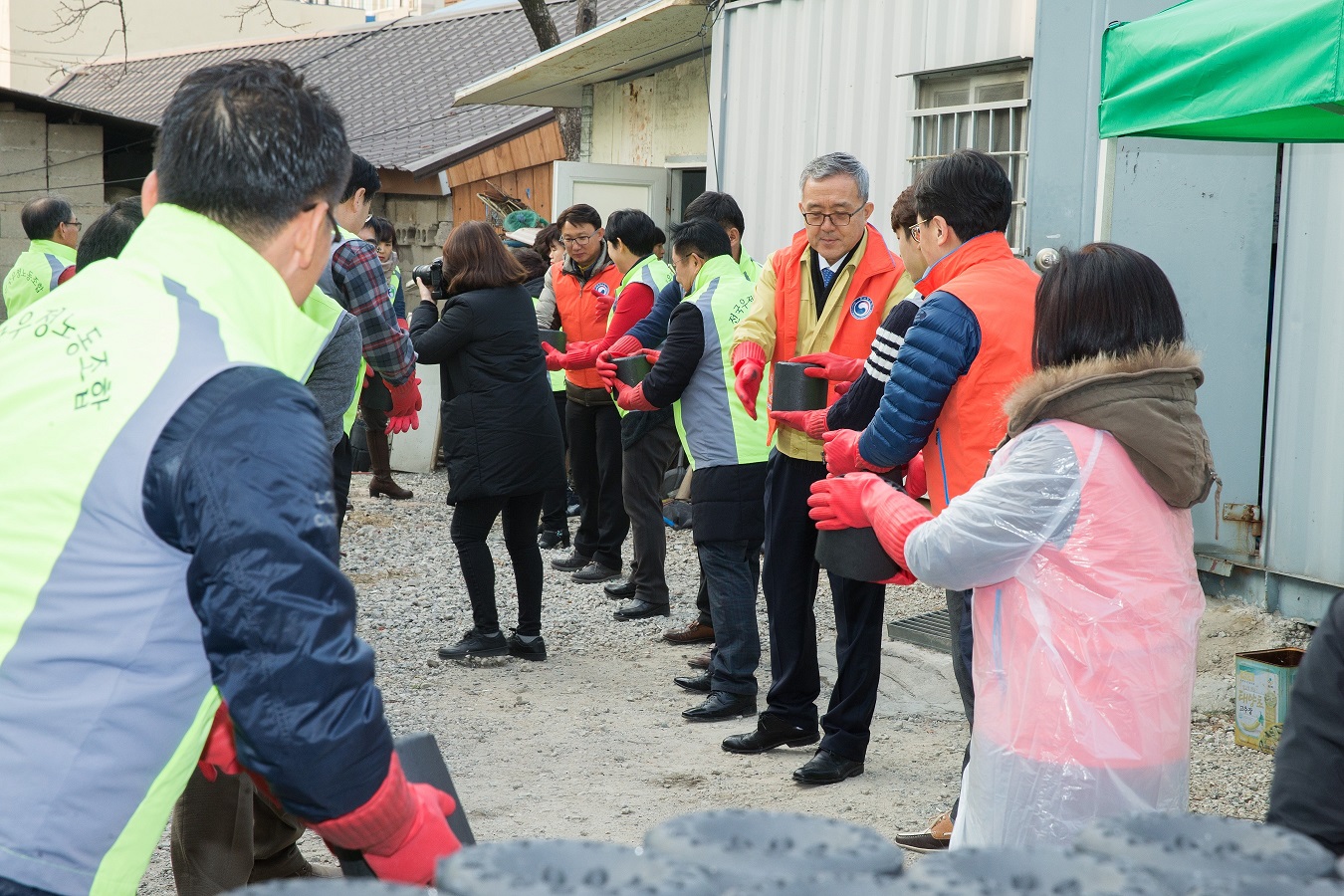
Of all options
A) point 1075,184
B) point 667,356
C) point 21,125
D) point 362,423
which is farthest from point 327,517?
point 21,125

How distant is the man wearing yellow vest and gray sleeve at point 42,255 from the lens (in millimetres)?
7863

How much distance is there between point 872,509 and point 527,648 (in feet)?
12.3

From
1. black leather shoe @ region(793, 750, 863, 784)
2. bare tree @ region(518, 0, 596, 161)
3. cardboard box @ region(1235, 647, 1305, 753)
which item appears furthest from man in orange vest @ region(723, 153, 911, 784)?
bare tree @ region(518, 0, 596, 161)

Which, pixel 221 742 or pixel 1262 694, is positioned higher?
pixel 221 742

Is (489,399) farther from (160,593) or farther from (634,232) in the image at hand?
(160,593)

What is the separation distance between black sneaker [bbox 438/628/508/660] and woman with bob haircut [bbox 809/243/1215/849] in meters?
4.07

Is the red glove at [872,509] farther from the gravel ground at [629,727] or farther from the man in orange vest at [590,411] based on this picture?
the man in orange vest at [590,411]

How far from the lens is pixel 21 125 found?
14.6 meters

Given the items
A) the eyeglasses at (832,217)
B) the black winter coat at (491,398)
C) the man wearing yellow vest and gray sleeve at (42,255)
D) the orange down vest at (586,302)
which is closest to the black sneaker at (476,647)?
the black winter coat at (491,398)

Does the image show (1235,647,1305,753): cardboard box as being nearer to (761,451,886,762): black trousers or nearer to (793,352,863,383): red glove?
(761,451,886,762): black trousers

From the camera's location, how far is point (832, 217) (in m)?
4.60

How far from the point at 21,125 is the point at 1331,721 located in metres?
15.9

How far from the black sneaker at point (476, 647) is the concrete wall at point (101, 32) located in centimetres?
3447

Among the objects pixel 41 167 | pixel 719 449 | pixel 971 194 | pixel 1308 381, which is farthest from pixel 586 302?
pixel 41 167
